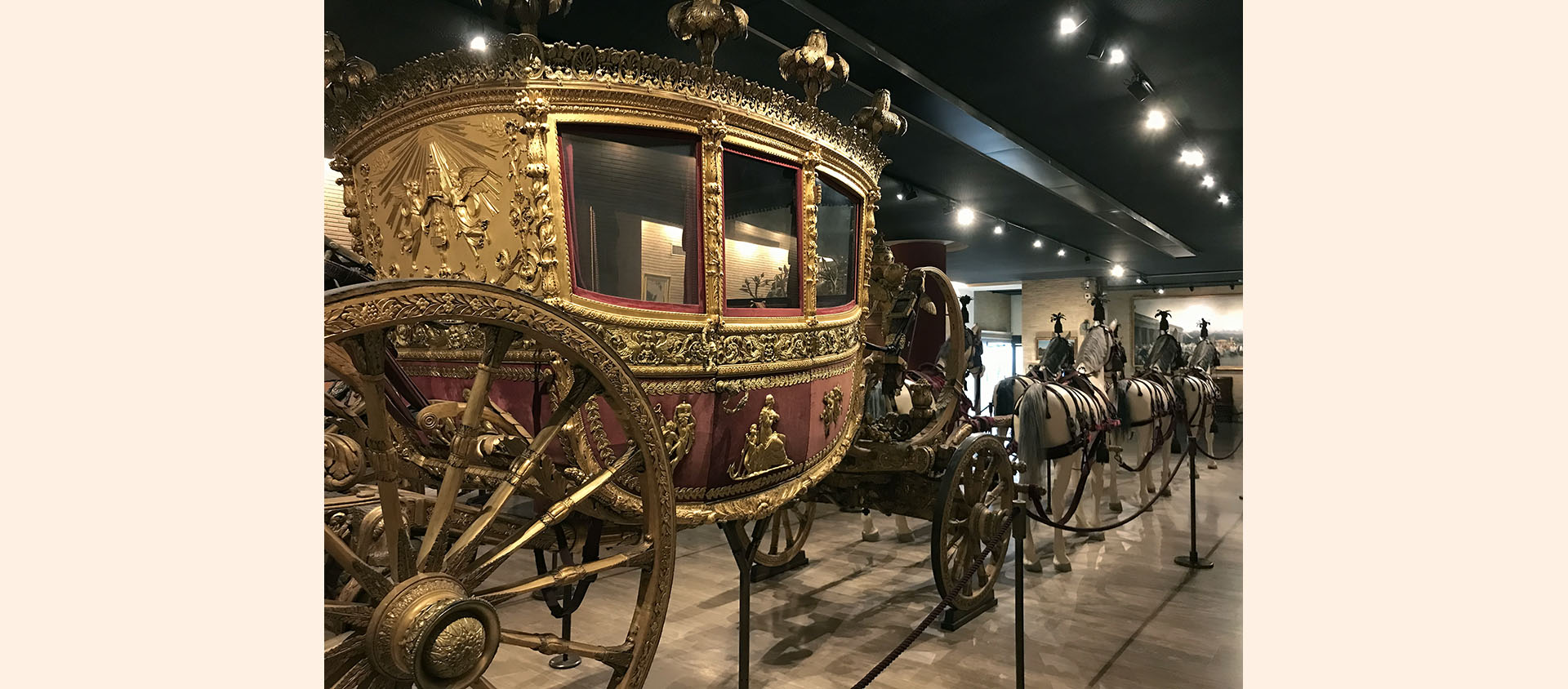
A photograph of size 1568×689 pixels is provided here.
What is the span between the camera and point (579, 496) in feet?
5.56

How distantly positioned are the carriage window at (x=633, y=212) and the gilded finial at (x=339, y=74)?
0.70m

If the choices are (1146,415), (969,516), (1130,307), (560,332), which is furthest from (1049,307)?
(560,332)

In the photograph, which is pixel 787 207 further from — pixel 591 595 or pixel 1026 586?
pixel 1026 586

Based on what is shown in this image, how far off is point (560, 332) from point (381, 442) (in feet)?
1.30

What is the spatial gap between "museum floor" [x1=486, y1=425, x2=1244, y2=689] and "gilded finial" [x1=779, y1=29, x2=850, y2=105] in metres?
2.52

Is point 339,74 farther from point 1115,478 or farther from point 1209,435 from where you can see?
point 1209,435

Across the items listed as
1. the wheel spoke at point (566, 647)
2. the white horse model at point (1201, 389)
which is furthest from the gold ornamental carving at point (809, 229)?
the white horse model at point (1201, 389)

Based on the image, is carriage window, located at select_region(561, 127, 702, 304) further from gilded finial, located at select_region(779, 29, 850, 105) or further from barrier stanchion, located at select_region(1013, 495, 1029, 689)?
barrier stanchion, located at select_region(1013, 495, 1029, 689)

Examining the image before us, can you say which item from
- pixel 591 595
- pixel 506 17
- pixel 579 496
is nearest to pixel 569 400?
pixel 579 496

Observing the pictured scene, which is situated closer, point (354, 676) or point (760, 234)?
point (354, 676)

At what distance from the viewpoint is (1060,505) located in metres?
5.11

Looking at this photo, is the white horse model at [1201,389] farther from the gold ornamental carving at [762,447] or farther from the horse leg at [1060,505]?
the gold ornamental carving at [762,447]

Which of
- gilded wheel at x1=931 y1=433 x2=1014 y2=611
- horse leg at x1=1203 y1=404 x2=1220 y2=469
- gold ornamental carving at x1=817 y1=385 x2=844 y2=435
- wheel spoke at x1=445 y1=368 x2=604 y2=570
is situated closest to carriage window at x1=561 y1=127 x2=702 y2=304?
wheel spoke at x1=445 y1=368 x2=604 y2=570

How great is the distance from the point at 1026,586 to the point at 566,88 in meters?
4.02
